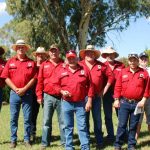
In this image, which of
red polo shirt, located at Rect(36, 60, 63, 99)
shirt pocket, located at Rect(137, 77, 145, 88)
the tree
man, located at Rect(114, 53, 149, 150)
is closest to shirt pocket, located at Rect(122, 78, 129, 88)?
man, located at Rect(114, 53, 149, 150)

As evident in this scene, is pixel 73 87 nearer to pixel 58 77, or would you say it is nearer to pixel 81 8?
Result: pixel 58 77

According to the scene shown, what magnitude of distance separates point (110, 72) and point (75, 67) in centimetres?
141

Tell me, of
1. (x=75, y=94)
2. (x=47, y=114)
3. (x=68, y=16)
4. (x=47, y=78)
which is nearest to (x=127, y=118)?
(x=75, y=94)

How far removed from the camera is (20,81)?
985cm

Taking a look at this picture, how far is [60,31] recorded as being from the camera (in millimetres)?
32031

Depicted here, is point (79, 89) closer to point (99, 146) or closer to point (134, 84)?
point (134, 84)

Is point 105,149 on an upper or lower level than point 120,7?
lower

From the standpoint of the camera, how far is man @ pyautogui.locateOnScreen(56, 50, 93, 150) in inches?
340

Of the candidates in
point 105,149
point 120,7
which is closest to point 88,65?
point 105,149

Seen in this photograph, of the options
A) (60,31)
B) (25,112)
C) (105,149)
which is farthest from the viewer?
(60,31)

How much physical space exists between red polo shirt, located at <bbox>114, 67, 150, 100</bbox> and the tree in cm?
2226

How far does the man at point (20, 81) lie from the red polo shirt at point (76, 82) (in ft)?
4.39

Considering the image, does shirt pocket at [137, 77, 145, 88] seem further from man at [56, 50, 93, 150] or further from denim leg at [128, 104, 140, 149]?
man at [56, 50, 93, 150]

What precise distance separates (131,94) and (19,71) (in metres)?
2.58
